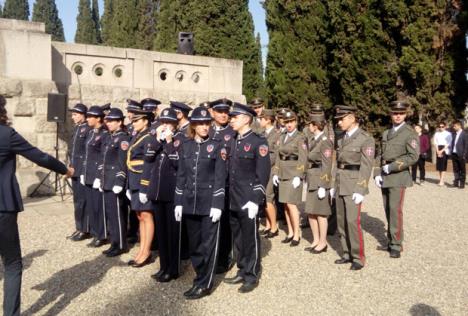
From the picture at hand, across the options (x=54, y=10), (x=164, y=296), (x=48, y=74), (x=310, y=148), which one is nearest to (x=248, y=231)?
(x=164, y=296)

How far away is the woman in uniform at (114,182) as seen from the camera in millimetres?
6121

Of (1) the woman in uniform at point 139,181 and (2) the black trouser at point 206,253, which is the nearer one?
(2) the black trouser at point 206,253

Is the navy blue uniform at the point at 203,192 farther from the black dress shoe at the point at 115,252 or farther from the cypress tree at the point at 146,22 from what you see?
the cypress tree at the point at 146,22

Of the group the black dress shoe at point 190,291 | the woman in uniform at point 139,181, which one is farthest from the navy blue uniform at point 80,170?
the black dress shoe at point 190,291

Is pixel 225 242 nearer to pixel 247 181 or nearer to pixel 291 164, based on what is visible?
pixel 247 181

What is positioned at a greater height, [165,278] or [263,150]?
[263,150]

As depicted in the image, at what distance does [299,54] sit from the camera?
21172 millimetres

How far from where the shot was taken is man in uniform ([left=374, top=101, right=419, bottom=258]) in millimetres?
6047

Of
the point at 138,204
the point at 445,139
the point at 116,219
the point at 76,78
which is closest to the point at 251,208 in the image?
the point at 138,204

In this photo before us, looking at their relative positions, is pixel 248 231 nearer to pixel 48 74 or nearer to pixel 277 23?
pixel 48 74

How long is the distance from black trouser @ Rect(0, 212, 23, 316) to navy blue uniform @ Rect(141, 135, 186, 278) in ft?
5.35

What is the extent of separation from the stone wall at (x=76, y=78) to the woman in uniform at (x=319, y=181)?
5.60m

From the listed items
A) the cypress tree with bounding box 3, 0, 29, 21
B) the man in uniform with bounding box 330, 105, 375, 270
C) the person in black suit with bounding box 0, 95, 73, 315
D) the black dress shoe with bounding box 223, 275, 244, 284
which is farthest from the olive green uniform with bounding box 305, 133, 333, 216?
the cypress tree with bounding box 3, 0, 29, 21

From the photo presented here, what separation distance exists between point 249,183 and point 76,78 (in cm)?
680
